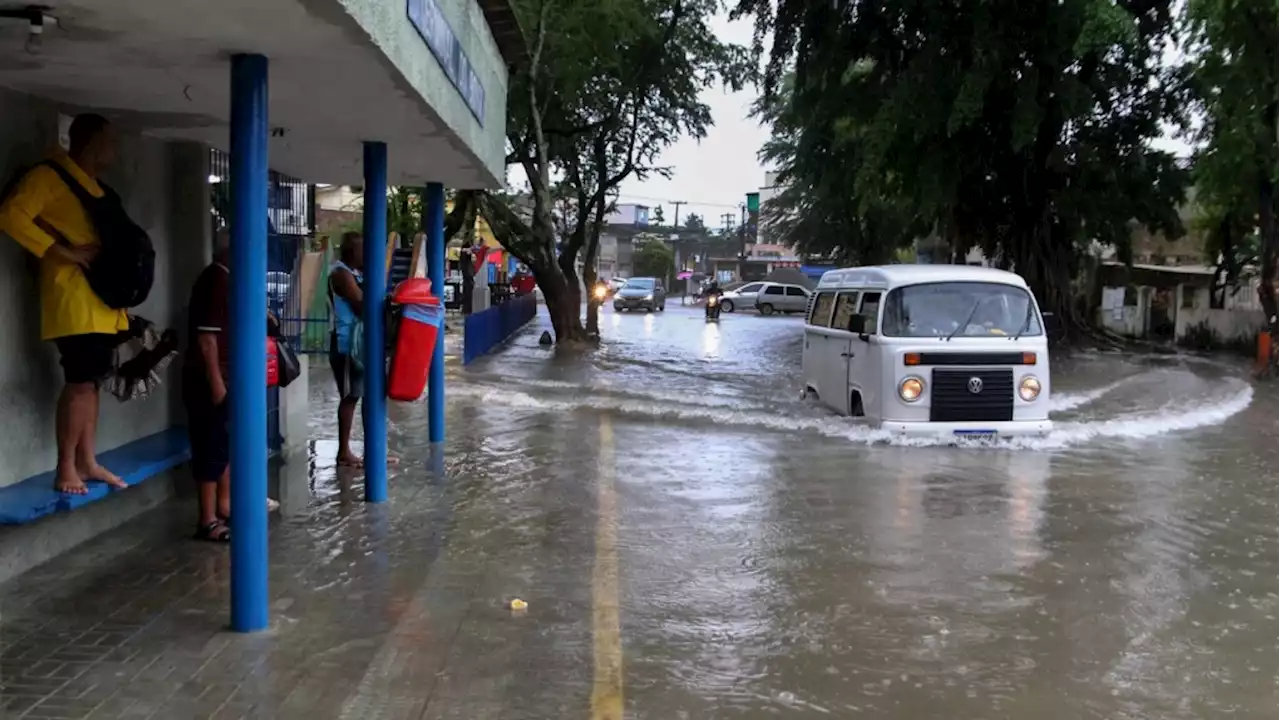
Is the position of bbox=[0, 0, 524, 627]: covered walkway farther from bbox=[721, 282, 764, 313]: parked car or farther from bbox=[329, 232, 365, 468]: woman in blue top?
bbox=[721, 282, 764, 313]: parked car

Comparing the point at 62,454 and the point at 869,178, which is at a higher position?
the point at 869,178

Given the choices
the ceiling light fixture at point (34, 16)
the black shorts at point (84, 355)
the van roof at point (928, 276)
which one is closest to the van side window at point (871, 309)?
the van roof at point (928, 276)

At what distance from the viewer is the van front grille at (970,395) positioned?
10844 mm

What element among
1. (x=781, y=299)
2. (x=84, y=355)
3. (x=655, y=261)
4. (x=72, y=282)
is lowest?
(x=781, y=299)

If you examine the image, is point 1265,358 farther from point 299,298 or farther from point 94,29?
point 94,29

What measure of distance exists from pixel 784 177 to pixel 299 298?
27890mm

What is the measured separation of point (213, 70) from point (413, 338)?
2.71 meters

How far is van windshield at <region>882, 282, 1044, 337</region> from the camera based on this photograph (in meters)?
11.1

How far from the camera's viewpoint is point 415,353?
295 inches

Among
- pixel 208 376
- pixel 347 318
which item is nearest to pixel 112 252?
pixel 208 376

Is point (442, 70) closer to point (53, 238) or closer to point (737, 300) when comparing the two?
point (53, 238)

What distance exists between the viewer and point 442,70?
6492 millimetres

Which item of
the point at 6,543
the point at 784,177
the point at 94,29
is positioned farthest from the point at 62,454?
the point at 784,177

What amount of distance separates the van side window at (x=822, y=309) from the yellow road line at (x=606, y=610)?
510 centimetres
